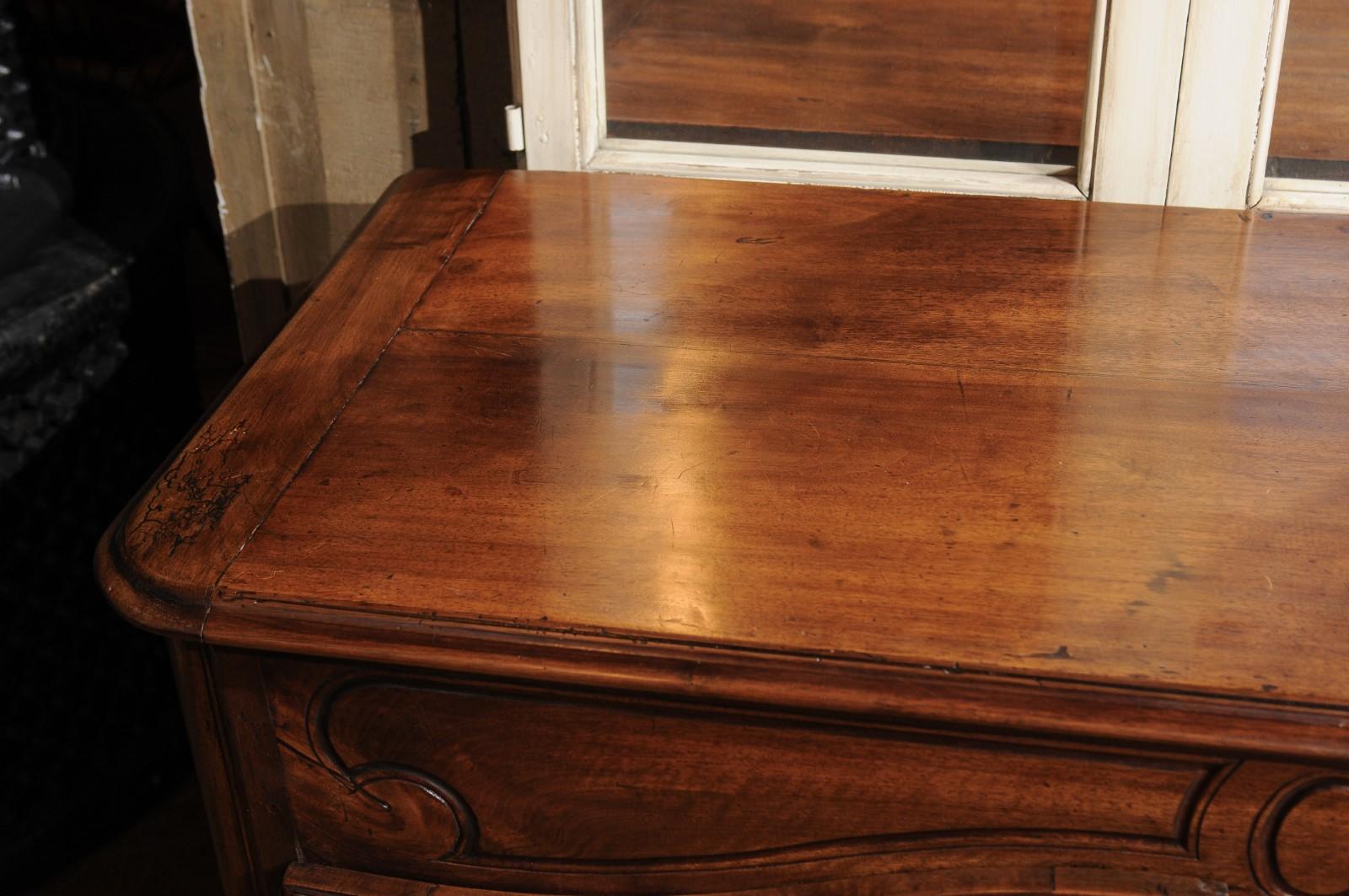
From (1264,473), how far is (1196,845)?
0.72ft

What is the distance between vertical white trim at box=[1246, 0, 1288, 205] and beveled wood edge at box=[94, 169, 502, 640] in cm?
66

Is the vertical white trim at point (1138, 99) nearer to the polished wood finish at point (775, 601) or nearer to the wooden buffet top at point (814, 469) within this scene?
the wooden buffet top at point (814, 469)

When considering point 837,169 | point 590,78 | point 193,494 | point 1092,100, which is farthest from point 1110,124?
point 193,494

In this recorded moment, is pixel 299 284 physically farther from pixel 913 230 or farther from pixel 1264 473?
pixel 1264 473

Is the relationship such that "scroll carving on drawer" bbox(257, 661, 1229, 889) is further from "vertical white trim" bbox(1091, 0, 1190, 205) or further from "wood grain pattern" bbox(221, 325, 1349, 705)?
"vertical white trim" bbox(1091, 0, 1190, 205)

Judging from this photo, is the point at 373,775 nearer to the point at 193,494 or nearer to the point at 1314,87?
the point at 193,494

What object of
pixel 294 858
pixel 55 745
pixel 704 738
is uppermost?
pixel 704 738

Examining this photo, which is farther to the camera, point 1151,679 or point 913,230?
point 913,230

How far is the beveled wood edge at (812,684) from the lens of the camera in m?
0.62

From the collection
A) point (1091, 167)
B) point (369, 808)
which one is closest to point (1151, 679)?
point (369, 808)

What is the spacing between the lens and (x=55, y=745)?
4.38 feet

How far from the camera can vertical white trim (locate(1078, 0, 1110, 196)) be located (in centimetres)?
112

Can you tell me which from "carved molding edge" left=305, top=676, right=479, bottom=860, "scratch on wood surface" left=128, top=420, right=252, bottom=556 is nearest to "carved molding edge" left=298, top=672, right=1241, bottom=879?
"carved molding edge" left=305, top=676, right=479, bottom=860

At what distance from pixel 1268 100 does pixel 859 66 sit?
35 cm
